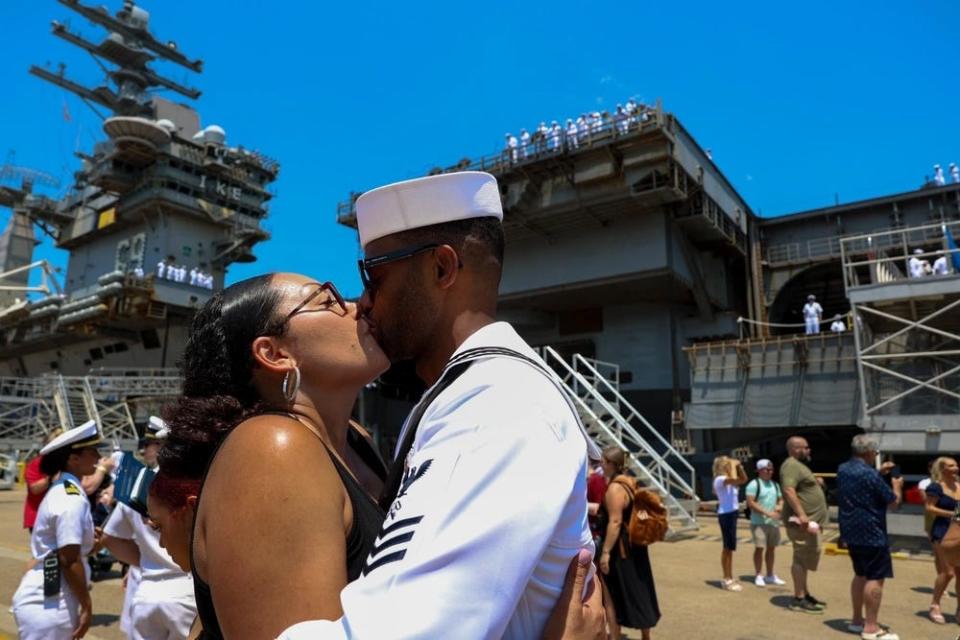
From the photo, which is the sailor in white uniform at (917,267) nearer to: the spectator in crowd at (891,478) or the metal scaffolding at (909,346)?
the metal scaffolding at (909,346)

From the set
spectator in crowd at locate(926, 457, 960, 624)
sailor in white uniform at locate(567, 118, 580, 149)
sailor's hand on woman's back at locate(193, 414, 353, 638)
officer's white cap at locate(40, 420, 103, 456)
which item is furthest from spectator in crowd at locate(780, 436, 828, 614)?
sailor in white uniform at locate(567, 118, 580, 149)

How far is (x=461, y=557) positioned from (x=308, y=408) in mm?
910

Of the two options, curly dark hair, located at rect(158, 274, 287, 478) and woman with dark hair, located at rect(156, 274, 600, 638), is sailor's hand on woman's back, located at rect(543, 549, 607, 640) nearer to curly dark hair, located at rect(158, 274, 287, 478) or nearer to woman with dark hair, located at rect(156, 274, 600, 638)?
woman with dark hair, located at rect(156, 274, 600, 638)

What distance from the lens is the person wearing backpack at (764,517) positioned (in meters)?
8.93

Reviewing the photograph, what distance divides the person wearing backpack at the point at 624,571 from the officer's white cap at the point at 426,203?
5.32 metres

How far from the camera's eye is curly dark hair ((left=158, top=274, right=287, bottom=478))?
1764 millimetres

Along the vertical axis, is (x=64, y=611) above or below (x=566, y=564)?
below

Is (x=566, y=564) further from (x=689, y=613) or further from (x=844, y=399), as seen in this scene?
(x=844, y=399)

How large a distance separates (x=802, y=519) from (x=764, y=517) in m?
1.30

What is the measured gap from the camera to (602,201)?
2417 centimetres

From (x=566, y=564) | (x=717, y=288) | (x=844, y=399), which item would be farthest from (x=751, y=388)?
(x=566, y=564)

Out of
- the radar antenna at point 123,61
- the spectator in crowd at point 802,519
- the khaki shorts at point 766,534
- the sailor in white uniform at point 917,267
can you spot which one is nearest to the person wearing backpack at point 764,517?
the khaki shorts at point 766,534

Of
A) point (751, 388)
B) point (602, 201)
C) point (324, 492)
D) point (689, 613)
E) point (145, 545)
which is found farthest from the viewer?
point (602, 201)

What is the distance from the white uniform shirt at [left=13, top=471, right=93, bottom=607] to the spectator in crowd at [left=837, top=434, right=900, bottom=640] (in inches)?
289
